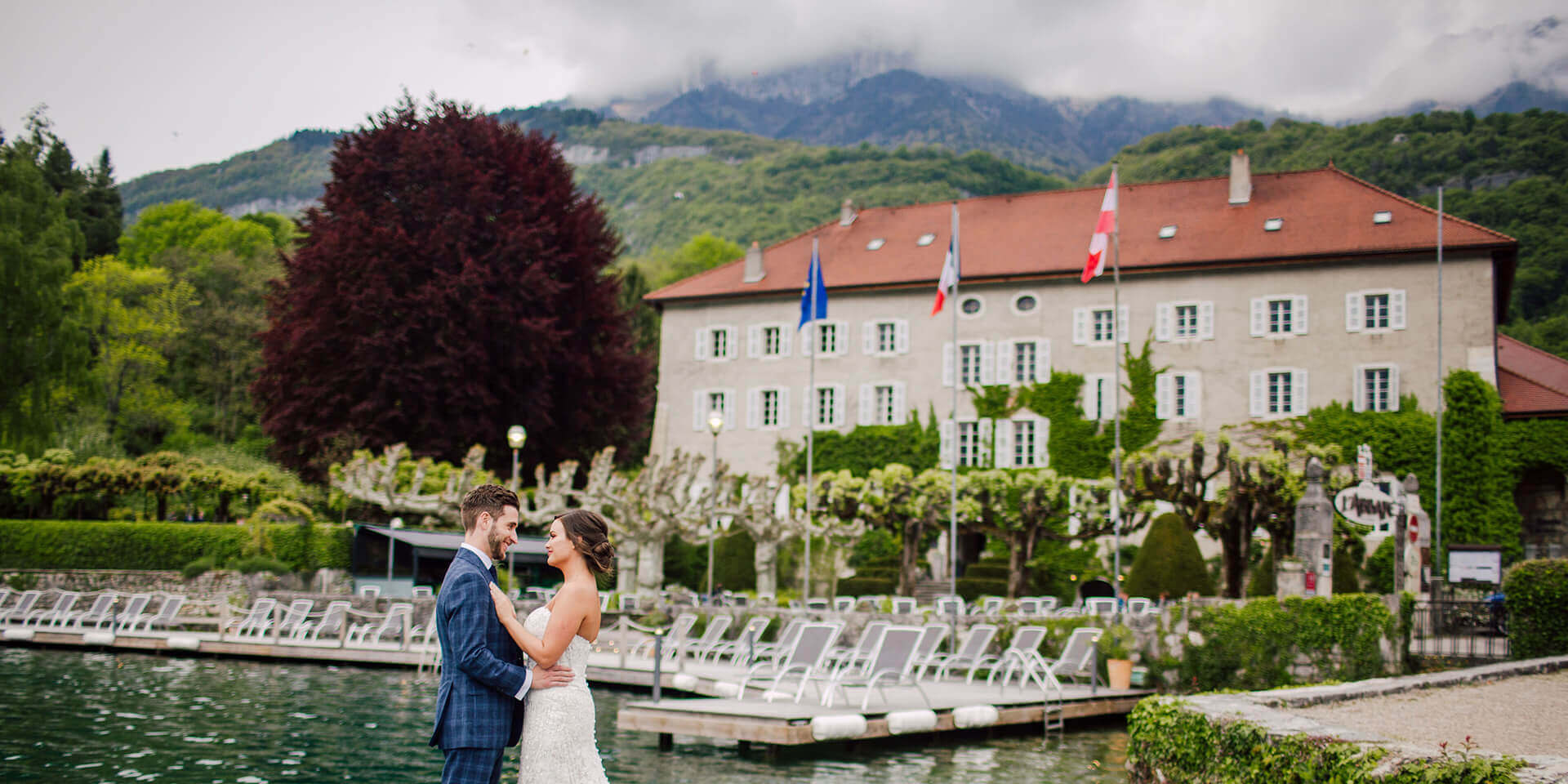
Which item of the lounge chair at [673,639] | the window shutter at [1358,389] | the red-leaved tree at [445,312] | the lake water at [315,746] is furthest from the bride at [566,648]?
the window shutter at [1358,389]

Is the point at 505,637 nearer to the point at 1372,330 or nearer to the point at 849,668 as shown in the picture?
the point at 849,668

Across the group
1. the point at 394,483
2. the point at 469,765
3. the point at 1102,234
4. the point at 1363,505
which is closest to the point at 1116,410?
the point at 1102,234

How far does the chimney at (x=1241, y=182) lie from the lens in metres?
40.0

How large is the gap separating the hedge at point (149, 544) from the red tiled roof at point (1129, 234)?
16617 mm

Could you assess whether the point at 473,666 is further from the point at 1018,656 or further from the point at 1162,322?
the point at 1162,322

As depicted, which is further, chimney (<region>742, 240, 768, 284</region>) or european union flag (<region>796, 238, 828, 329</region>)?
chimney (<region>742, 240, 768, 284</region>)

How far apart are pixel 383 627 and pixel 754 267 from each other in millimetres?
23119

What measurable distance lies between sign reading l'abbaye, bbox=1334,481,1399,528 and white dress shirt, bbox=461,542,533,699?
19236 millimetres

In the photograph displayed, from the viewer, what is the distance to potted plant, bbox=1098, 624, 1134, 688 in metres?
19.9

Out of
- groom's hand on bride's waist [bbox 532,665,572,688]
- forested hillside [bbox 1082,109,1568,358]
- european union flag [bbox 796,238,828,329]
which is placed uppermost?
forested hillside [bbox 1082,109,1568,358]

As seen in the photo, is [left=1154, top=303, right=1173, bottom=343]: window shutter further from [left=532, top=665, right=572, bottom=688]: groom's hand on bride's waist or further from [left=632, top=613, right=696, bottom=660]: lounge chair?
[left=532, top=665, right=572, bottom=688]: groom's hand on bride's waist

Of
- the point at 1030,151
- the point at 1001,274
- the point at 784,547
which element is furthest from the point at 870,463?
the point at 1030,151

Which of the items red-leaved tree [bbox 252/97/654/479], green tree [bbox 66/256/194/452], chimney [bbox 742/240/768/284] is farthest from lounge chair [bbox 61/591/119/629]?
green tree [bbox 66/256/194/452]

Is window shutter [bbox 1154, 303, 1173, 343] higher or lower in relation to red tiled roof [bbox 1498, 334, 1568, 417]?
higher
